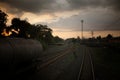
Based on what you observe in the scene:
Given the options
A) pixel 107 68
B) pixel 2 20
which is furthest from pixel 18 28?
pixel 107 68

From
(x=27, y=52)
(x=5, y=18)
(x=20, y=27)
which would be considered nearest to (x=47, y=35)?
(x=20, y=27)

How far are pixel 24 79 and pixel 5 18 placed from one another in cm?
5647

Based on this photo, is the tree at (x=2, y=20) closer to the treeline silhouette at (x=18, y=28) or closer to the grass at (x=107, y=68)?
the treeline silhouette at (x=18, y=28)

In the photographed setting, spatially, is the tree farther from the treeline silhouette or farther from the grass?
the grass

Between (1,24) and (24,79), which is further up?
(1,24)

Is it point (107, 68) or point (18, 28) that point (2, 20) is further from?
point (107, 68)

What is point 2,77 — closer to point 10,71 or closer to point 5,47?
point 10,71

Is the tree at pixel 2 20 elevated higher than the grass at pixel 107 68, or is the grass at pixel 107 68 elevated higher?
the tree at pixel 2 20

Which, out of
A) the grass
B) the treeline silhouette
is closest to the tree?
the treeline silhouette

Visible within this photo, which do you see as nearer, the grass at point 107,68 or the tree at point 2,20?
the grass at point 107,68

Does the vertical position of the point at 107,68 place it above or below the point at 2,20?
below

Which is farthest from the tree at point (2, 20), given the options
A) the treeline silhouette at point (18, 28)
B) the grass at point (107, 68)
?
the grass at point (107, 68)

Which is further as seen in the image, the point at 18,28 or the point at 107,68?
the point at 18,28

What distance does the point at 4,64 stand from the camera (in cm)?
953
